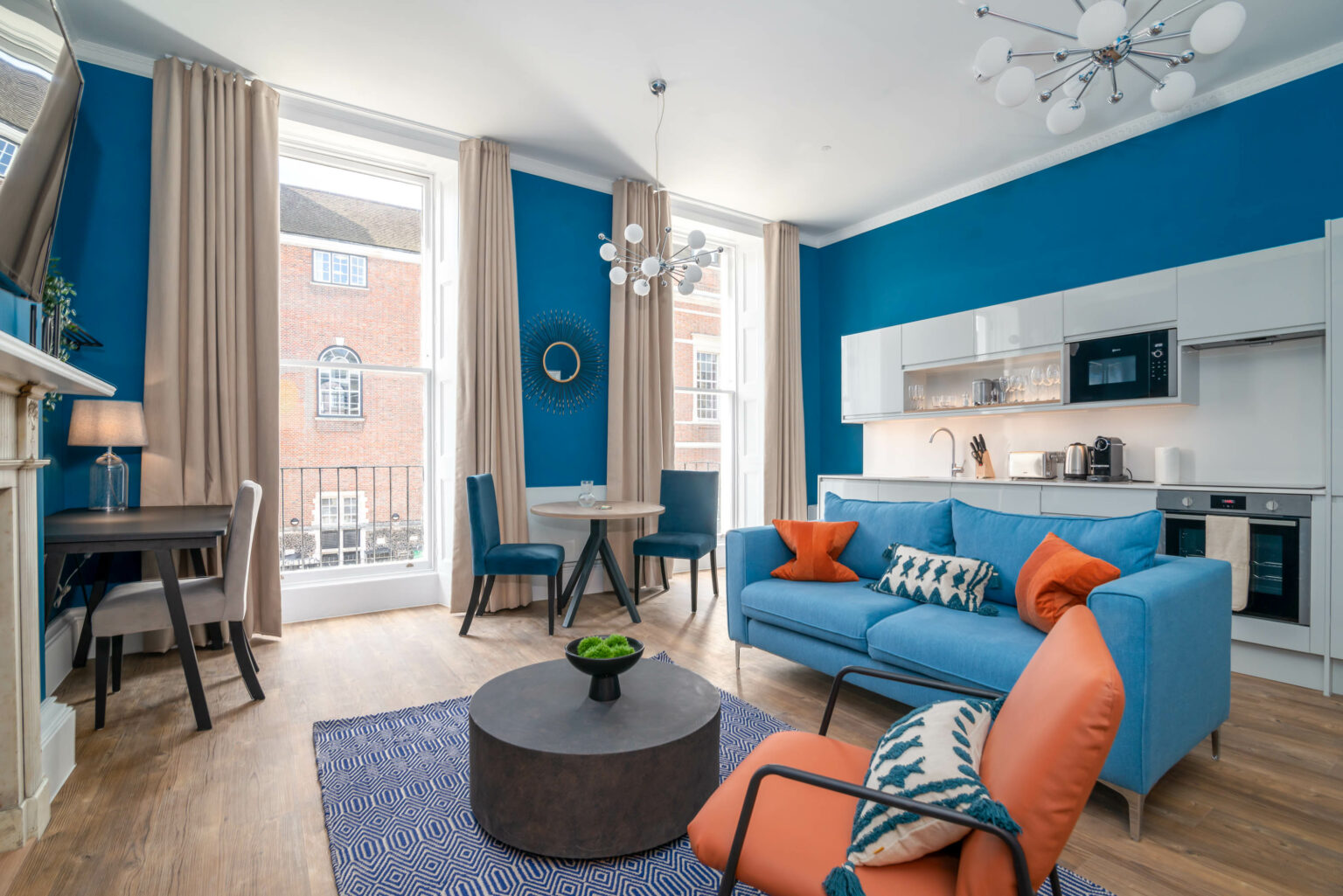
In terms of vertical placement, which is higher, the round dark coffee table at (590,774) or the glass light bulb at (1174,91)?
the glass light bulb at (1174,91)

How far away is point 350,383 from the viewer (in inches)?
175

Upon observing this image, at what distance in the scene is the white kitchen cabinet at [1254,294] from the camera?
3.12 metres

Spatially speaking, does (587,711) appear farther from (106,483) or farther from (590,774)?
(106,483)

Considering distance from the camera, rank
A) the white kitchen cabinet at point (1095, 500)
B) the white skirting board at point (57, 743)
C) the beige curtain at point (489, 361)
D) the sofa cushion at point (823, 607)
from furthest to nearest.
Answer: the beige curtain at point (489, 361) → the white kitchen cabinet at point (1095, 500) → the sofa cushion at point (823, 607) → the white skirting board at point (57, 743)

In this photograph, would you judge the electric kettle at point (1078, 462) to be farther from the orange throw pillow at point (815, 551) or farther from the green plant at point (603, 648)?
the green plant at point (603, 648)

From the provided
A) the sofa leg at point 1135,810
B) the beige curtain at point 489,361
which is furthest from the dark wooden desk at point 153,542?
the sofa leg at point 1135,810

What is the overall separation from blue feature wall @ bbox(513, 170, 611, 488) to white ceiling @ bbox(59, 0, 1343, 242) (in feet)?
0.98

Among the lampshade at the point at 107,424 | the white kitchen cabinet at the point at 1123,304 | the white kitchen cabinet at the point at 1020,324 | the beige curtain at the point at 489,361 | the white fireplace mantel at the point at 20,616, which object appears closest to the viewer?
the white fireplace mantel at the point at 20,616

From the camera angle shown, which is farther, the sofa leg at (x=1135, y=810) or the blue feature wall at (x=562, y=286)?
the blue feature wall at (x=562, y=286)

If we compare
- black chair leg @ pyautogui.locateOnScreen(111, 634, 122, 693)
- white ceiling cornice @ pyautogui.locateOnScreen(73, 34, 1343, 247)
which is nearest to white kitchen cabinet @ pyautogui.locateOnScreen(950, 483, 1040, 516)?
white ceiling cornice @ pyautogui.locateOnScreen(73, 34, 1343, 247)

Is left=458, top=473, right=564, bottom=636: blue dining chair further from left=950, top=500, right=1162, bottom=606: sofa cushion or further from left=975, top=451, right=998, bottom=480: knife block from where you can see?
left=975, top=451, right=998, bottom=480: knife block

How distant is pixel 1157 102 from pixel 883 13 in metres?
1.24

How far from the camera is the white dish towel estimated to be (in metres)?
3.18

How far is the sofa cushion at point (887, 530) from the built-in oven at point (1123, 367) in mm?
1623
